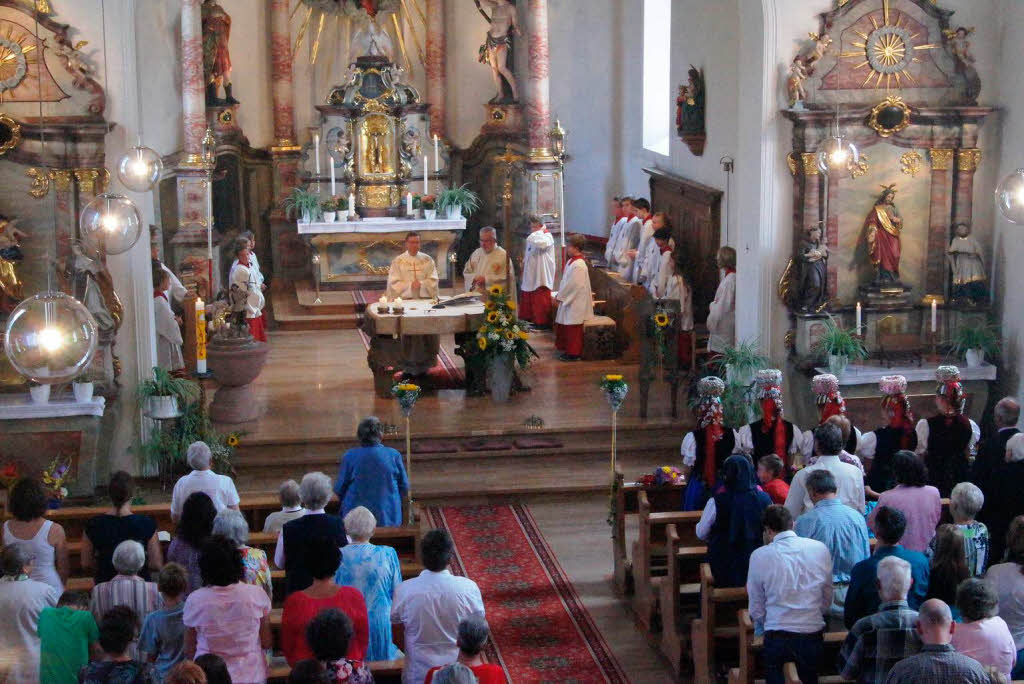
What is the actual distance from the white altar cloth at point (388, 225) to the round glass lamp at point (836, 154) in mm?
8625

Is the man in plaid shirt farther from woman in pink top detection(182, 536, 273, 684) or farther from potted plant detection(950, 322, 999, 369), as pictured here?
potted plant detection(950, 322, 999, 369)

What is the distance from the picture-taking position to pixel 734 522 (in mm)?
8141

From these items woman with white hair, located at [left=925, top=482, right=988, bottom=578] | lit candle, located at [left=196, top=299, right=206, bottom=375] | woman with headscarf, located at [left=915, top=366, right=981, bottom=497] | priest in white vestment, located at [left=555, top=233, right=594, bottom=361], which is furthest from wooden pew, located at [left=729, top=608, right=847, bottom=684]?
priest in white vestment, located at [left=555, top=233, right=594, bottom=361]

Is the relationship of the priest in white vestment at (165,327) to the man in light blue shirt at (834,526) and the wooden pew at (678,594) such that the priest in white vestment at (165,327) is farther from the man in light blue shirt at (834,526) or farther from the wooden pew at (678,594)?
the man in light blue shirt at (834,526)

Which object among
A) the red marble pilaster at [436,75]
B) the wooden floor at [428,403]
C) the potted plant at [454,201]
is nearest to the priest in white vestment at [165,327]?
the wooden floor at [428,403]

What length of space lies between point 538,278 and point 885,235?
19.0ft

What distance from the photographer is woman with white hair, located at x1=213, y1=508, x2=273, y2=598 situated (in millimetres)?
6992

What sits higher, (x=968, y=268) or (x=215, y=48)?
(x=215, y=48)

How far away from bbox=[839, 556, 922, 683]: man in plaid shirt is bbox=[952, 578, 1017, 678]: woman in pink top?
0.22m

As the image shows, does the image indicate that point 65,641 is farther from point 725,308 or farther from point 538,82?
point 538,82

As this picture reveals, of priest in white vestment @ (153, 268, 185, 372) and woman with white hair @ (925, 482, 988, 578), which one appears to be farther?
priest in white vestment @ (153, 268, 185, 372)

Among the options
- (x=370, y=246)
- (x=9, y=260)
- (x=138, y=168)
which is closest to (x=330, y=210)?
(x=370, y=246)

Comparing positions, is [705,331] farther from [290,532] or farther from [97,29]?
[290,532]

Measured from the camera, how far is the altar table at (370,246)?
67.3ft
